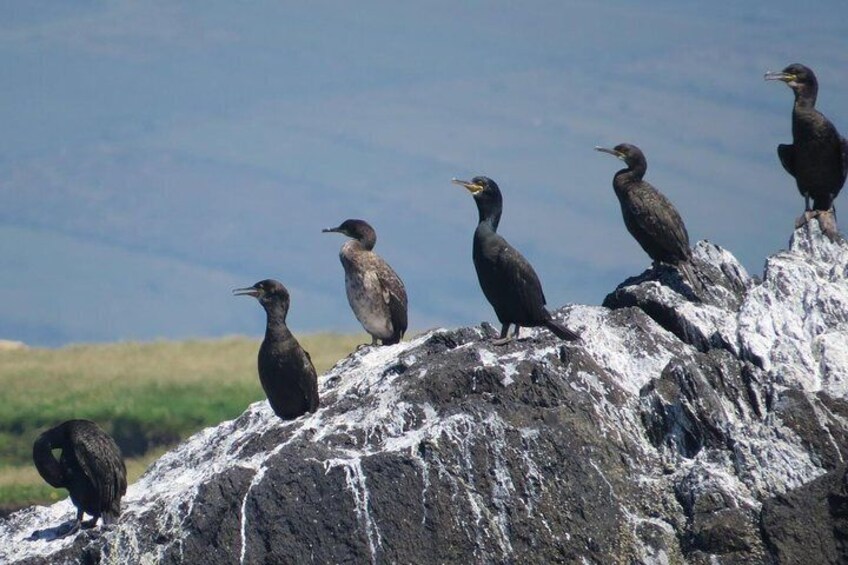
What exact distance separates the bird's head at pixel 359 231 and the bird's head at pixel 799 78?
4446mm

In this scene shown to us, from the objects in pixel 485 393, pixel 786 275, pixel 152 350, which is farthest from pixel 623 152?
pixel 152 350

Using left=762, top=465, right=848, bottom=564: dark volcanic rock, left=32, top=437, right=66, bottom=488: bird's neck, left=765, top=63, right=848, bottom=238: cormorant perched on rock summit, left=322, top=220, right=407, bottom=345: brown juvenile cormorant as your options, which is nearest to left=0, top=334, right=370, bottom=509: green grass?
left=322, top=220, right=407, bottom=345: brown juvenile cormorant

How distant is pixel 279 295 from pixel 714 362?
13.1 ft

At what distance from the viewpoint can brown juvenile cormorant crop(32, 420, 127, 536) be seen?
620 inches

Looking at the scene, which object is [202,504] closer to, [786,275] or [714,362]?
[714,362]

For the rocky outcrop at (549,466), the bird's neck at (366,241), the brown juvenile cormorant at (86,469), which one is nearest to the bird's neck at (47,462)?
the brown juvenile cormorant at (86,469)

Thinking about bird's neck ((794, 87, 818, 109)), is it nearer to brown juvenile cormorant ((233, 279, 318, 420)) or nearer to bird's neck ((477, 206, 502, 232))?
bird's neck ((477, 206, 502, 232))

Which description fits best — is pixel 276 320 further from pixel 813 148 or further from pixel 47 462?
pixel 813 148

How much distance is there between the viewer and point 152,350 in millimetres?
37938

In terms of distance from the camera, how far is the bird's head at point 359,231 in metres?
19.6

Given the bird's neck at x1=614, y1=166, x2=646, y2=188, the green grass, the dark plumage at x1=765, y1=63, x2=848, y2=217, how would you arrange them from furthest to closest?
the green grass < the dark plumage at x1=765, y1=63, x2=848, y2=217 < the bird's neck at x1=614, y1=166, x2=646, y2=188

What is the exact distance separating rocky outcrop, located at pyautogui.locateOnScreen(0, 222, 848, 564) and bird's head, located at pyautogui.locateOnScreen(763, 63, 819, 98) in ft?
8.97

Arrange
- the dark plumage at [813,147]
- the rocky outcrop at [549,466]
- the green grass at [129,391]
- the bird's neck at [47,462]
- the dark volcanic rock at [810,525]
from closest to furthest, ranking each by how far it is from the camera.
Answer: the dark volcanic rock at [810,525] → the rocky outcrop at [549,466] → the bird's neck at [47,462] → the dark plumage at [813,147] → the green grass at [129,391]

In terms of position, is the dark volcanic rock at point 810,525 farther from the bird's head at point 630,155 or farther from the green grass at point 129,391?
the green grass at point 129,391
